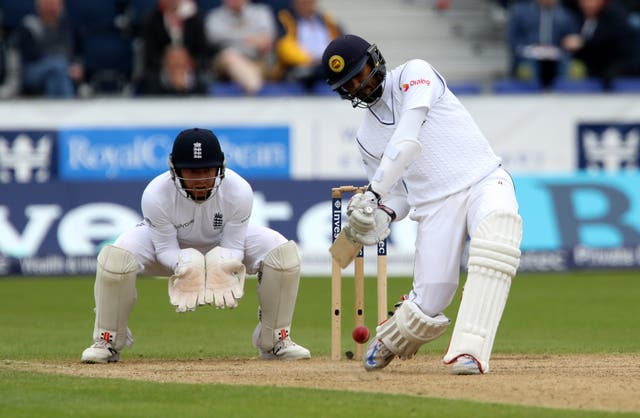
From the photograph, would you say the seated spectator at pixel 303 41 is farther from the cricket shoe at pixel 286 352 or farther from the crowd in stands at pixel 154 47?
the cricket shoe at pixel 286 352

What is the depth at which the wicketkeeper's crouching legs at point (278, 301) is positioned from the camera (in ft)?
31.2

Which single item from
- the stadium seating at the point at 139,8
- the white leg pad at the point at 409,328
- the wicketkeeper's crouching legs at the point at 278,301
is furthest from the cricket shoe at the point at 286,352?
the stadium seating at the point at 139,8

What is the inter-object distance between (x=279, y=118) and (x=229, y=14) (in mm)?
1883

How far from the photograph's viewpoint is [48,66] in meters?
19.2

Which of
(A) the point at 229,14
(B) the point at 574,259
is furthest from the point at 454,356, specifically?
(A) the point at 229,14

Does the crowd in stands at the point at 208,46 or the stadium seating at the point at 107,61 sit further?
the stadium seating at the point at 107,61

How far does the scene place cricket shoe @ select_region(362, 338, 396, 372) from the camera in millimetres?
8688

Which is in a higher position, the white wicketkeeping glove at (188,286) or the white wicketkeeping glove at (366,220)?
the white wicketkeeping glove at (366,220)

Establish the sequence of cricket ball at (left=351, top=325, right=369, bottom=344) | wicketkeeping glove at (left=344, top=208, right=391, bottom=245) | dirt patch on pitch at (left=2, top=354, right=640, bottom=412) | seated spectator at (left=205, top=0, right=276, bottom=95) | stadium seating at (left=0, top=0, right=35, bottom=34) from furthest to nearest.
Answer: stadium seating at (left=0, top=0, right=35, bottom=34) < seated spectator at (left=205, top=0, right=276, bottom=95) < cricket ball at (left=351, top=325, right=369, bottom=344) < wicketkeeping glove at (left=344, top=208, right=391, bottom=245) < dirt patch on pitch at (left=2, top=354, right=640, bottom=412)

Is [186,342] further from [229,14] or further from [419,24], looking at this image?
[419,24]

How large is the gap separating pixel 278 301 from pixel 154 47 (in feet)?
34.3

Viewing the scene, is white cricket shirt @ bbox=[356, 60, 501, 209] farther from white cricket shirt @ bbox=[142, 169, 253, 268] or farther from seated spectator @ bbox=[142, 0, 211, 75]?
seated spectator @ bbox=[142, 0, 211, 75]

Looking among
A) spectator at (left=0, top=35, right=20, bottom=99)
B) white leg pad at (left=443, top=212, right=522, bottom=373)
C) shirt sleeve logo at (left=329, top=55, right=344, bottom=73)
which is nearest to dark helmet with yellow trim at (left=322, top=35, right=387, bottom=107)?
shirt sleeve logo at (left=329, top=55, right=344, bottom=73)

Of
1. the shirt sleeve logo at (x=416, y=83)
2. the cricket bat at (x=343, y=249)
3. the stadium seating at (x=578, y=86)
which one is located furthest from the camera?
the stadium seating at (x=578, y=86)
